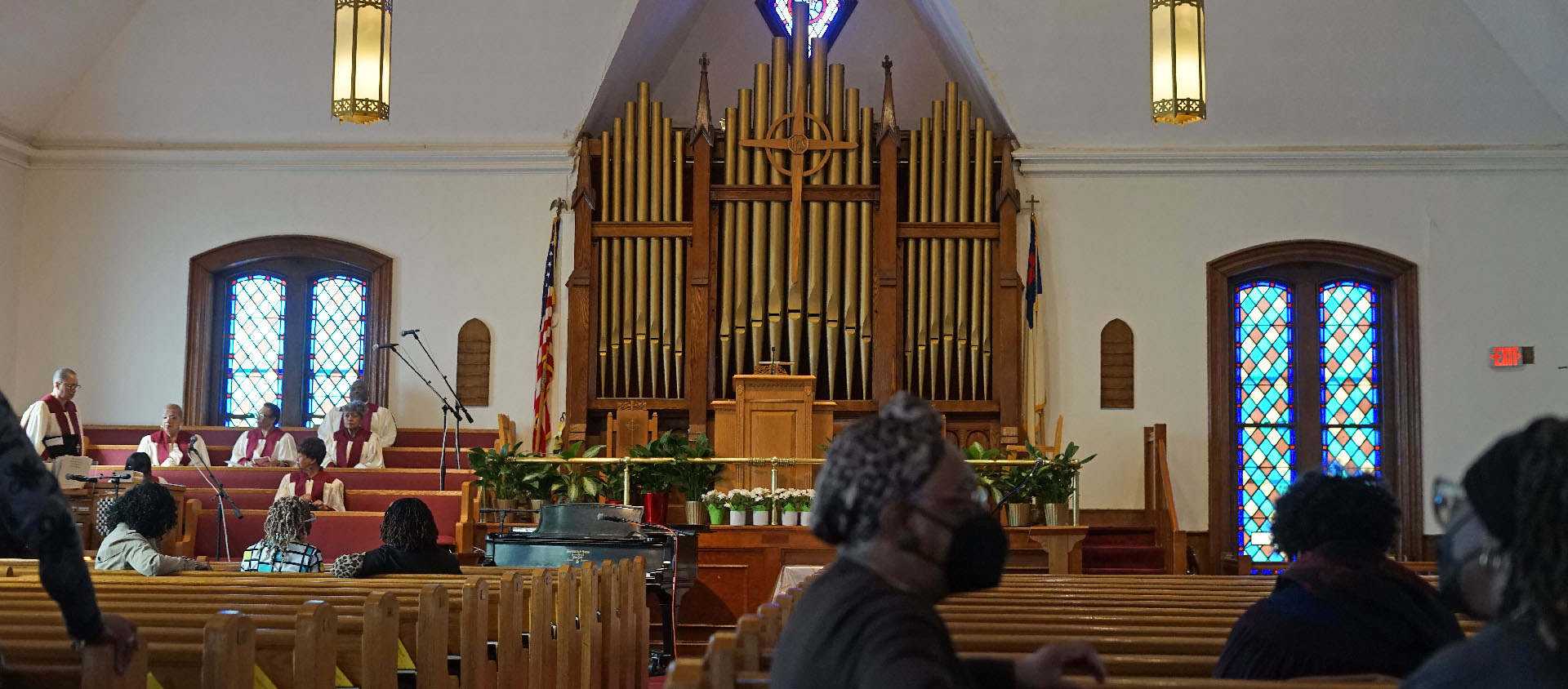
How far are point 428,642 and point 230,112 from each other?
9314mm

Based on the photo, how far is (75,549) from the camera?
2.66 meters

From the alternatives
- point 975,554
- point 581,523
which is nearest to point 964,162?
point 581,523

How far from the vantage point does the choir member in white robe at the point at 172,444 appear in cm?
1099

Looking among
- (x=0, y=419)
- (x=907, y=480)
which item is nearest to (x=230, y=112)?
(x=0, y=419)

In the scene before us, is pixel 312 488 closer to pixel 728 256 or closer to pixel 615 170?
pixel 615 170

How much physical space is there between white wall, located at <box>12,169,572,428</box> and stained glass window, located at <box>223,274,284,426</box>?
0.41 metres

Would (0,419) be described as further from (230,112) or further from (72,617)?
(230,112)

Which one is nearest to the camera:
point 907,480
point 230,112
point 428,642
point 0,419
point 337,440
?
point 907,480

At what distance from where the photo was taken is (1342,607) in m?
2.63

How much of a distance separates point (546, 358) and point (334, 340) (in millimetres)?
2050

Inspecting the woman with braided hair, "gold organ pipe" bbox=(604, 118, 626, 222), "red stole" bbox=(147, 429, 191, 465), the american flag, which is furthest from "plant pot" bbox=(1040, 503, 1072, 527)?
the woman with braided hair

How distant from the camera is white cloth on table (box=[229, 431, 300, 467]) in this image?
11.3m

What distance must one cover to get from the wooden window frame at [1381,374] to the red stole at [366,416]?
21.8 feet

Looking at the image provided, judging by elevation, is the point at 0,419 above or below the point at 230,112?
below
